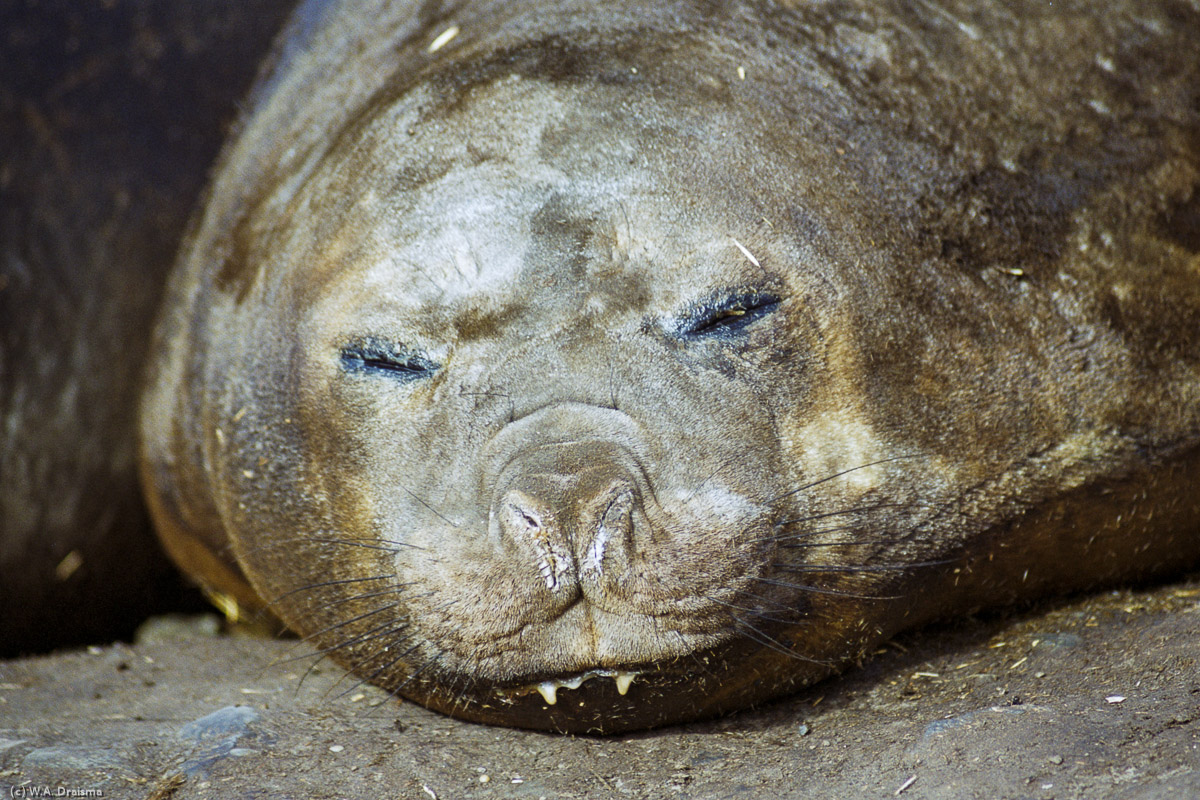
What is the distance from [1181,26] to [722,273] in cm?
169

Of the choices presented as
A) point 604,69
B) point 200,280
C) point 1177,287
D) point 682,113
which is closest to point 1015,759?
point 1177,287

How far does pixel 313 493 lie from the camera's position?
9.97 feet

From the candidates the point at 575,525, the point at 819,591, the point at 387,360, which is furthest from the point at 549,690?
the point at 387,360

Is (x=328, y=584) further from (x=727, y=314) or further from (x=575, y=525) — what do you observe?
(x=727, y=314)

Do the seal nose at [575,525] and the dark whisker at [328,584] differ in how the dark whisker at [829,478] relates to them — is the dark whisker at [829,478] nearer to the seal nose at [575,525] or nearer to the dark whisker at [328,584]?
the seal nose at [575,525]

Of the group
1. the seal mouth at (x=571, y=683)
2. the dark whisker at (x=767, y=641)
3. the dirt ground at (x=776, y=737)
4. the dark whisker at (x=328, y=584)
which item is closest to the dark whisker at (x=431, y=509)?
the dark whisker at (x=328, y=584)

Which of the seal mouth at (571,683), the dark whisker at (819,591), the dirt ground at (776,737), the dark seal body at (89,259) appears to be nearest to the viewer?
the dirt ground at (776,737)

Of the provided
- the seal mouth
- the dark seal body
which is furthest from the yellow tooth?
the dark seal body

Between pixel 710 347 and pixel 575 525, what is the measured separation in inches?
22.5

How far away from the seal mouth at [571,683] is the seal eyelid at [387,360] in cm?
75

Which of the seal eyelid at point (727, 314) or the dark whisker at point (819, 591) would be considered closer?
the dark whisker at point (819, 591)

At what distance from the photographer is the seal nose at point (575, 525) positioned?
2393mm

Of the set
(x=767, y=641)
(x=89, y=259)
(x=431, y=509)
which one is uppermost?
(x=89, y=259)

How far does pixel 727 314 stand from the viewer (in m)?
2.75
